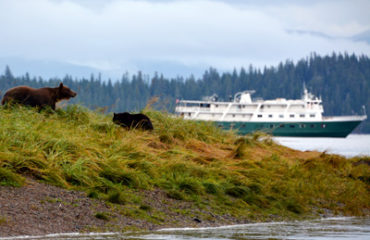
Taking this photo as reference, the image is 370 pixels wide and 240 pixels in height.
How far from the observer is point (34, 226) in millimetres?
5879

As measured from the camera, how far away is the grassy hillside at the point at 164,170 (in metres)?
7.56

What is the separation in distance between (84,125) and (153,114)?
110 inches

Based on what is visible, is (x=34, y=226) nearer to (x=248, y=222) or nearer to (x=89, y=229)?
(x=89, y=229)

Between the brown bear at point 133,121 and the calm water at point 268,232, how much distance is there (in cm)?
513

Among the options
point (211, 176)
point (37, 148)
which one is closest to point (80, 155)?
point (37, 148)

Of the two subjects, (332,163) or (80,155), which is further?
(332,163)

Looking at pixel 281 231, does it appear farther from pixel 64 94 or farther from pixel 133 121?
pixel 64 94

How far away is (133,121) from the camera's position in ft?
40.0

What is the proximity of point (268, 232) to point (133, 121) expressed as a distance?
6.16 m

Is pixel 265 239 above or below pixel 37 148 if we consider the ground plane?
below

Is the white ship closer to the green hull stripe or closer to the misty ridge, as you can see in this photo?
the green hull stripe

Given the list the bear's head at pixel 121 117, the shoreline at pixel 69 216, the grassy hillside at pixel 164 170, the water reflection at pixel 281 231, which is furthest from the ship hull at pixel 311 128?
the shoreline at pixel 69 216

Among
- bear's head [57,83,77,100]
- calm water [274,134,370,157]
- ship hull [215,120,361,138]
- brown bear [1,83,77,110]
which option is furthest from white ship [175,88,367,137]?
brown bear [1,83,77,110]

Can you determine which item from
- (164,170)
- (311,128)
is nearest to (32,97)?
(164,170)
